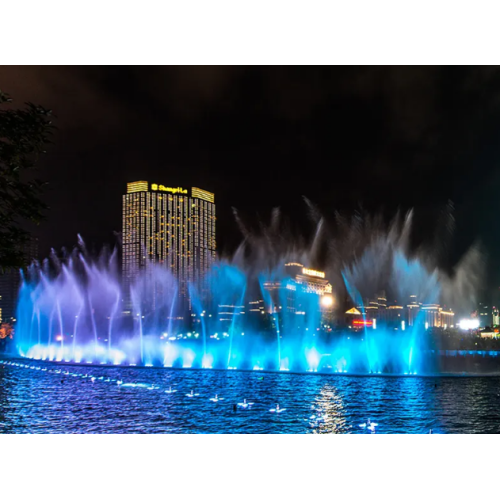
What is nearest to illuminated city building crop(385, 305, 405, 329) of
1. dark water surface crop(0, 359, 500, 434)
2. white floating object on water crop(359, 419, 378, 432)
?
dark water surface crop(0, 359, 500, 434)

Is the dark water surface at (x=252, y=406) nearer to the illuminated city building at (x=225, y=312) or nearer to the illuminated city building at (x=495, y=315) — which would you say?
the illuminated city building at (x=225, y=312)

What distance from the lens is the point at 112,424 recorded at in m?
17.6

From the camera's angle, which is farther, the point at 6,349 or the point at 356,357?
the point at 6,349

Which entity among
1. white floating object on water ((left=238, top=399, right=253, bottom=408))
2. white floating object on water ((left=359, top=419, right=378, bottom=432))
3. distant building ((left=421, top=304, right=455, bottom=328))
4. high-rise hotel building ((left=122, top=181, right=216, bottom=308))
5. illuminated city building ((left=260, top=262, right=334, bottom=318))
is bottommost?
white floating object on water ((left=359, top=419, right=378, bottom=432))

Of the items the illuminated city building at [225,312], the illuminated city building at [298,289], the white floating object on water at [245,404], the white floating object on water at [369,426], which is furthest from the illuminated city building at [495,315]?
the white floating object on water at [369,426]

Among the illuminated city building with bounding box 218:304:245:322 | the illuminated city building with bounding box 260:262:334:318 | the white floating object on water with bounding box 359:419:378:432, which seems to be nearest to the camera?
the white floating object on water with bounding box 359:419:378:432

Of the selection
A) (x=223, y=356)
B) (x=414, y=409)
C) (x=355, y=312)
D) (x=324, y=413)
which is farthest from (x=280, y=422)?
(x=355, y=312)

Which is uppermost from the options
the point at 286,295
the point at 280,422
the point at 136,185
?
the point at 136,185

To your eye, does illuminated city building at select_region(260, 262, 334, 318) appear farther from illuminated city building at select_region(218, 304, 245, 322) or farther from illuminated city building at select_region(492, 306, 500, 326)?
illuminated city building at select_region(492, 306, 500, 326)

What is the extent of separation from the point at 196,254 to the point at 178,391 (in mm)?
132009

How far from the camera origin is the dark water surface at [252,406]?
17375 millimetres

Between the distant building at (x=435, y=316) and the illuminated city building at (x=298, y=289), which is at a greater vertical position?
the illuminated city building at (x=298, y=289)

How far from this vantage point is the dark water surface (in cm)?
1738

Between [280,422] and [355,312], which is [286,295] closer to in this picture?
[355,312]
